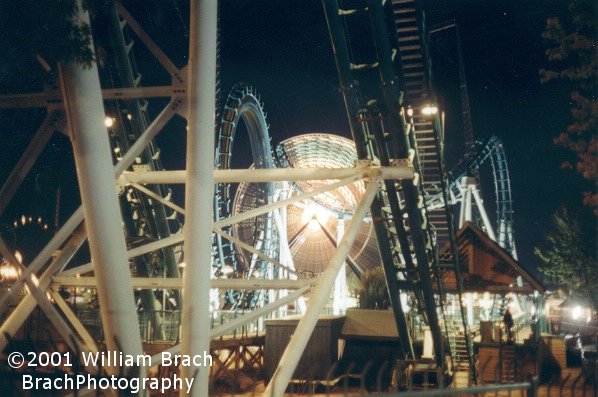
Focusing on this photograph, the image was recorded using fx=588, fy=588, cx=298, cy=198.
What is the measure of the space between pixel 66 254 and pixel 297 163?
29957 mm

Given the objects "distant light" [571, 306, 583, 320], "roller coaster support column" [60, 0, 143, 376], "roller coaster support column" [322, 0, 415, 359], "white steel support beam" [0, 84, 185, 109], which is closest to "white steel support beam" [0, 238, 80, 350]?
"roller coaster support column" [60, 0, 143, 376]

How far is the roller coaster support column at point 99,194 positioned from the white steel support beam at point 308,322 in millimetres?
1789

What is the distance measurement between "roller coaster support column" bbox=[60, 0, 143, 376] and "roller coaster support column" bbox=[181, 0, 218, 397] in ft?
1.84

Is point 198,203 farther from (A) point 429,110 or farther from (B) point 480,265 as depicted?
(B) point 480,265

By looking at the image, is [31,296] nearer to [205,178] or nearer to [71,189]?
[205,178]

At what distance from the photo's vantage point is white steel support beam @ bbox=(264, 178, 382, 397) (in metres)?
6.27

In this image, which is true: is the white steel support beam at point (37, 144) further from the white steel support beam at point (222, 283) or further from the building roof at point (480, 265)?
the building roof at point (480, 265)

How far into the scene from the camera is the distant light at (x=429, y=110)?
36.8 feet

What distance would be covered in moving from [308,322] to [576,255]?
2994cm

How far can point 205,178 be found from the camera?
538 centimetres

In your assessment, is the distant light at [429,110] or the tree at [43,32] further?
the distant light at [429,110]

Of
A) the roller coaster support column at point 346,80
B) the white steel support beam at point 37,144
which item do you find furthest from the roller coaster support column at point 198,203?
the roller coaster support column at point 346,80

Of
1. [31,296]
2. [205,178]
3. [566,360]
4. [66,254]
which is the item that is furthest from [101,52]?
[566,360]

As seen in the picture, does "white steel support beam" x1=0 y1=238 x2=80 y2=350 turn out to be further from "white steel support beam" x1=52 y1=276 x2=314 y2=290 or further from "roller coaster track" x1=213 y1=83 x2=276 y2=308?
"roller coaster track" x1=213 y1=83 x2=276 y2=308
